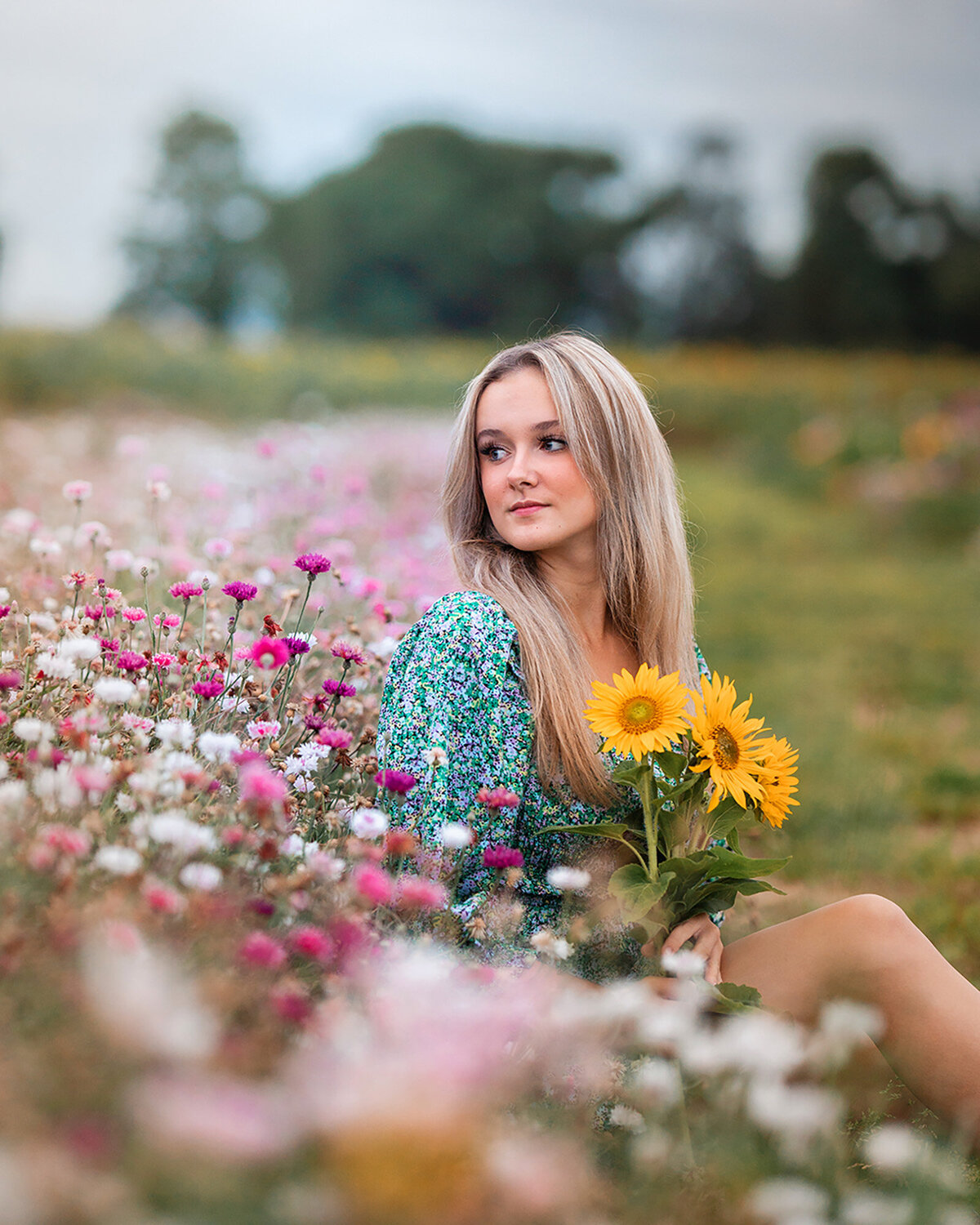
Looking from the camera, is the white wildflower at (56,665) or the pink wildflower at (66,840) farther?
the white wildflower at (56,665)

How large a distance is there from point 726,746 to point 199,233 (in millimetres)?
26989

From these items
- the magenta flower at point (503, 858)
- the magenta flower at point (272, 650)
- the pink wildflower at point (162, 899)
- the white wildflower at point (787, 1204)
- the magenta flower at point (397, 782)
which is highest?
the magenta flower at point (272, 650)

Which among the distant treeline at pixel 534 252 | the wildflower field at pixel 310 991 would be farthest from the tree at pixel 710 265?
the wildflower field at pixel 310 991

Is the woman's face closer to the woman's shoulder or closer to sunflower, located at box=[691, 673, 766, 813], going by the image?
the woman's shoulder

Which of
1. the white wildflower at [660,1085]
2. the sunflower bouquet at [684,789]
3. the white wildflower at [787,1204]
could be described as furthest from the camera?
the sunflower bouquet at [684,789]

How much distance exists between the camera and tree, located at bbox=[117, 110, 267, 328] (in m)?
25.2

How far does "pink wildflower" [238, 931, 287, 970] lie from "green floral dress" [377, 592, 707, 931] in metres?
0.65

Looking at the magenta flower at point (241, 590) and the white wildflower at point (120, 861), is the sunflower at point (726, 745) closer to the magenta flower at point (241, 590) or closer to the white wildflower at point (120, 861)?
the magenta flower at point (241, 590)

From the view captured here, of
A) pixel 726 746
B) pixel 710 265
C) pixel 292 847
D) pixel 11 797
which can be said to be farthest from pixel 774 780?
pixel 710 265

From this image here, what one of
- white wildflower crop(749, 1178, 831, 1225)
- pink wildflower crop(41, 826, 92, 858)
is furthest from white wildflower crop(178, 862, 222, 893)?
white wildflower crop(749, 1178, 831, 1225)

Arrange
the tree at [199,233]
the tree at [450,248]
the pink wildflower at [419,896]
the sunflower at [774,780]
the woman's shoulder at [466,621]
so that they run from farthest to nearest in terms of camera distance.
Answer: the tree at [199,233], the tree at [450,248], the woman's shoulder at [466,621], the sunflower at [774,780], the pink wildflower at [419,896]

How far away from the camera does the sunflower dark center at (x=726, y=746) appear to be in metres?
1.76

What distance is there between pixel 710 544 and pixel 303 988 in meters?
9.19

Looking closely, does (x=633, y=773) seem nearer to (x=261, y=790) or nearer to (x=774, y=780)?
(x=774, y=780)
